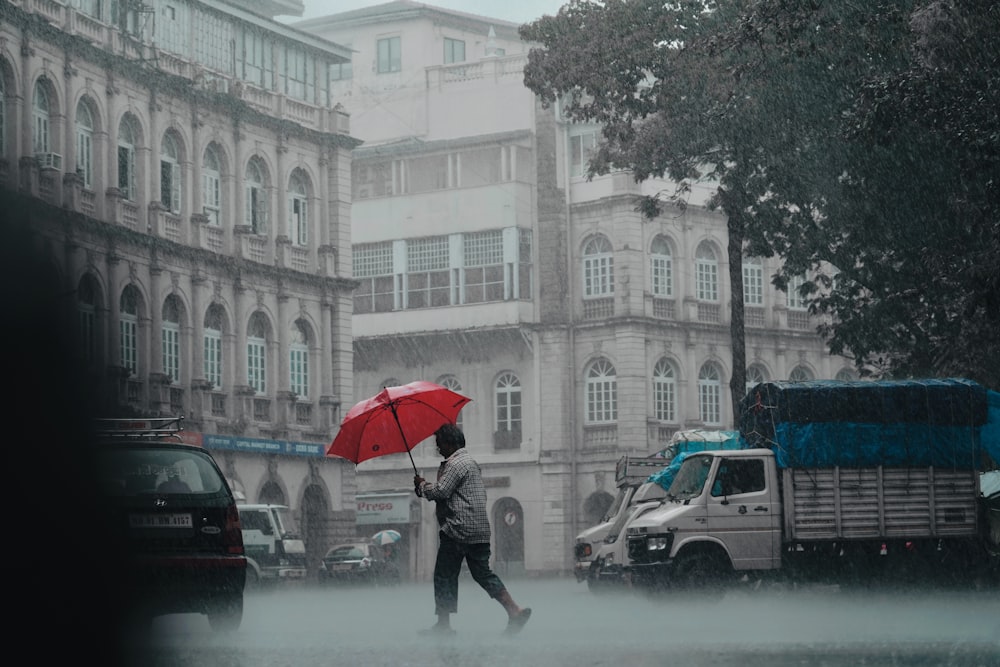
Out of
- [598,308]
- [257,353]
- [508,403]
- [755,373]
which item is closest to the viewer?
[257,353]

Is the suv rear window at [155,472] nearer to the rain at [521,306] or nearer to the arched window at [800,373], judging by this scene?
the rain at [521,306]

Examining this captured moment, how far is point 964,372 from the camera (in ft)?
87.9

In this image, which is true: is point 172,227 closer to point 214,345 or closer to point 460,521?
point 214,345

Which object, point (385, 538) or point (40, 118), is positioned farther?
point (385, 538)

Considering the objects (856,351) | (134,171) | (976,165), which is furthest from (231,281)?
(976,165)

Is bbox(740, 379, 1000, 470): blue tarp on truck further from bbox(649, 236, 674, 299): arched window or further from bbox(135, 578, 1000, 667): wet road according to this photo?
bbox(649, 236, 674, 299): arched window

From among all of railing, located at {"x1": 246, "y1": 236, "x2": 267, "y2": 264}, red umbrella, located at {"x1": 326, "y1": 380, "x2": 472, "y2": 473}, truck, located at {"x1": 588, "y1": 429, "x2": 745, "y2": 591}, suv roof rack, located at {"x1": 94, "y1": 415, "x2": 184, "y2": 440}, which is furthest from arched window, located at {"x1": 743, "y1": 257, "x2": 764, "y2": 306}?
suv roof rack, located at {"x1": 94, "y1": 415, "x2": 184, "y2": 440}

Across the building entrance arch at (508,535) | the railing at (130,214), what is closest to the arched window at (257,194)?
the railing at (130,214)

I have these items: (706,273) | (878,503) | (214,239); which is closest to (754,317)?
(706,273)

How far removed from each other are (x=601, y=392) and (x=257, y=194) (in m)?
14.8

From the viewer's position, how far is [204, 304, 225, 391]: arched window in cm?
4850

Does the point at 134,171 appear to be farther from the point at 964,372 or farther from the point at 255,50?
the point at 964,372

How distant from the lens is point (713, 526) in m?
22.0

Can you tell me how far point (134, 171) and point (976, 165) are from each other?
2846 cm
